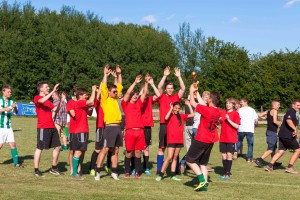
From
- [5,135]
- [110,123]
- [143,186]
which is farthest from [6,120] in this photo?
[143,186]

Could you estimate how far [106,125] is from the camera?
10.2 m

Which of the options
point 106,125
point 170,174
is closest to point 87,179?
point 106,125

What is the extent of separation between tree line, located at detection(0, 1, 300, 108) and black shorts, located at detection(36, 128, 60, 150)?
3947 cm

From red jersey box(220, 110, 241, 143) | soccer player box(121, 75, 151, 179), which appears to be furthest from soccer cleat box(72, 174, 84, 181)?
red jersey box(220, 110, 241, 143)

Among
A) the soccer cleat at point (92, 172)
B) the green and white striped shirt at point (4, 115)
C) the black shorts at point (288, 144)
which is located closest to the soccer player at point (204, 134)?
the soccer cleat at point (92, 172)

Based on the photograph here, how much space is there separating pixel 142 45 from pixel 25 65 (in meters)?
13.4

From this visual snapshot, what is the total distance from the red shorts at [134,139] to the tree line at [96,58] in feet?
133

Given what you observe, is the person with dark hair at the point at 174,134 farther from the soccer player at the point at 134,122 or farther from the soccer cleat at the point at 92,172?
the soccer cleat at the point at 92,172

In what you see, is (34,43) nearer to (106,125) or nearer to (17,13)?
(17,13)

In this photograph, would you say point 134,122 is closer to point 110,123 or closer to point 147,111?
point 110,123

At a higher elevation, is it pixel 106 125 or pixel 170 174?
pixel 106 125

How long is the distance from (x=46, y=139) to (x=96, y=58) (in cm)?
4098

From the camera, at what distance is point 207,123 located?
9.40 meters

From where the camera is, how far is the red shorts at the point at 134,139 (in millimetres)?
10234
